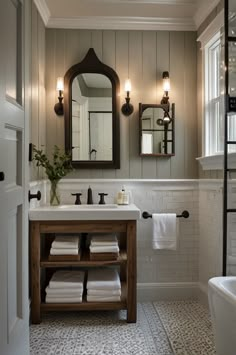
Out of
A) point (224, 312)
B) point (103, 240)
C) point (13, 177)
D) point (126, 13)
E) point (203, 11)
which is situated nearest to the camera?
point (13, 177)

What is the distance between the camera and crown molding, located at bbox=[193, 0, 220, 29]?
2725 millimetres

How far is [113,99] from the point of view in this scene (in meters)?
3.14

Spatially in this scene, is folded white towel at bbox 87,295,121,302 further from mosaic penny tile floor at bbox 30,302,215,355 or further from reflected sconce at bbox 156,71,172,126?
reflected sconce at bbox 156,71,172,126

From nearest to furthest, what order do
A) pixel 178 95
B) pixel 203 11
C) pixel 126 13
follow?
pixel 203 11 < pixel 126 13 < pixel 178 95

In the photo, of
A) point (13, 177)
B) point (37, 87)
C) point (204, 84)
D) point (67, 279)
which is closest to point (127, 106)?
point (204, 84)

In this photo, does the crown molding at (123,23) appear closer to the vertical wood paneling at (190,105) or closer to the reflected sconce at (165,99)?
the vertical wood paneling at (190,105)

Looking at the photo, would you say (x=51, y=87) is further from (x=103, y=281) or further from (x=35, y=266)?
(x=103, y=281)

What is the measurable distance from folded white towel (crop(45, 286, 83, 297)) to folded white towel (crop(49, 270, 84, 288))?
0.07 feet

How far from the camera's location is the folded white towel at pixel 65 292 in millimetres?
2641

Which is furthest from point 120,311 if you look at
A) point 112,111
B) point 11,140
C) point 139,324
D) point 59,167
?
point 11,140

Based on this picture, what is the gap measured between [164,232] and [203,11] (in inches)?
73.0

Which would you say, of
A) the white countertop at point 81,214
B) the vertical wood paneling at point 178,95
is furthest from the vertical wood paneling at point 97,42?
the white countertop at point 81,214

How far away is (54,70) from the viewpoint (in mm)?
3139

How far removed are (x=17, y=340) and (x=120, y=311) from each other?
1463mm
